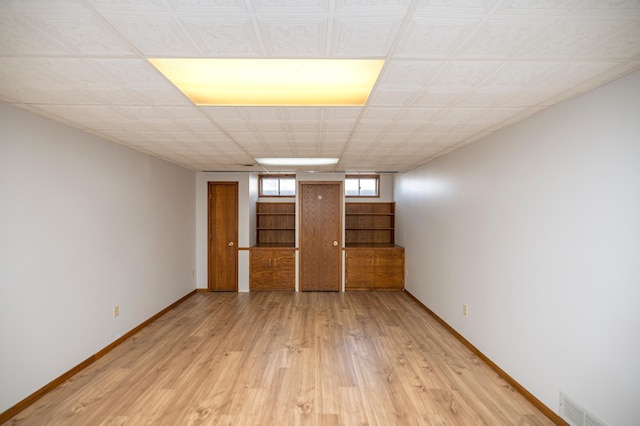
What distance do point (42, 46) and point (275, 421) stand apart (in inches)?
108

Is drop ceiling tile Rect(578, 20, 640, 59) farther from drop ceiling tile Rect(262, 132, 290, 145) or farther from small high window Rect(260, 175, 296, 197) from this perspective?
small high window Rect(260, 175, 296, 197)

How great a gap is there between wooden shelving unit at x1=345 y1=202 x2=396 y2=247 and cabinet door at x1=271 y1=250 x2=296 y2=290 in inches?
54.6

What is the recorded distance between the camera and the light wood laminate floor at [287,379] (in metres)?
2.30

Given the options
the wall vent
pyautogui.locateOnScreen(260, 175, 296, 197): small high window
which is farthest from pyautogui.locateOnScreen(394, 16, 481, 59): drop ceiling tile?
pyautogui.locateOnScreen(260, 175, 296, 197): small high window

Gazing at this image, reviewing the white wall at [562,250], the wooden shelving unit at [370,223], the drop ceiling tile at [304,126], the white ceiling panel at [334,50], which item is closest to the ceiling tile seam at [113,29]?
the white ceiling panel at [334,50]

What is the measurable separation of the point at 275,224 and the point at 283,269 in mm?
1129

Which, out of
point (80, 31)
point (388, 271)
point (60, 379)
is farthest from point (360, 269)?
point (80, 31)

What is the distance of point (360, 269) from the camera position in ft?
20.0

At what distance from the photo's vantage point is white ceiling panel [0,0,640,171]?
3.97 ft

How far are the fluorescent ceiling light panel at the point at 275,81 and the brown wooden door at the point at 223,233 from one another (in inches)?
148

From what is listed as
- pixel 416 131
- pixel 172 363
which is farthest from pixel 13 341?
pixel 416 131

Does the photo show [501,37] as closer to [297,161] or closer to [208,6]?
[208,6]

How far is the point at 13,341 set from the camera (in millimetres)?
2277

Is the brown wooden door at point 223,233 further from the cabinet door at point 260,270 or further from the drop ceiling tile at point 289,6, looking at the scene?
the drop ceiling tile at point 289,6
